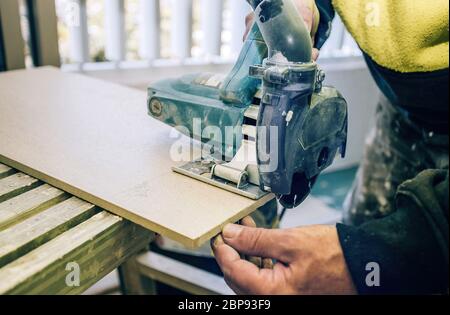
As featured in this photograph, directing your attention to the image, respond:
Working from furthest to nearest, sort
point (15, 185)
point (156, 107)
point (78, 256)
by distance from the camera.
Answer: point (156, 107) → point (15, 185) → point (78, 256)

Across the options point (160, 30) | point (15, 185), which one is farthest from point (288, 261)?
point (160, 30)

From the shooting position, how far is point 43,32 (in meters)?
1.19

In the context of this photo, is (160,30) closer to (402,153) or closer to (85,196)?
(402,153)

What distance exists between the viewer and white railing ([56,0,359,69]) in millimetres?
1328

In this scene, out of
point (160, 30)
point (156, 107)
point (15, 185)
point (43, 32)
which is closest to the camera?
point (15, 185)

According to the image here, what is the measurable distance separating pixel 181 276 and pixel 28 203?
2.00 feet

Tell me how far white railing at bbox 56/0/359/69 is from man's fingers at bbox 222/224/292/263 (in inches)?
39.7

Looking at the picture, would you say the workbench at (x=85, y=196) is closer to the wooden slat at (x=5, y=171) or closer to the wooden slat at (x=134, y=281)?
the wooden slat at (x=5, y=171)

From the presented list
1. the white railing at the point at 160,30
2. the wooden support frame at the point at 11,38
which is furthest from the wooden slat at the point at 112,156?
the white railing at the point at 160,30

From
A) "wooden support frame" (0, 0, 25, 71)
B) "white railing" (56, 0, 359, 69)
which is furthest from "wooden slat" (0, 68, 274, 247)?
"white railing" (56, 0, 359, 69)

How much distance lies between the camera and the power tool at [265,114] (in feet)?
1.77

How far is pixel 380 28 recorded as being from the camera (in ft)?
2.55
